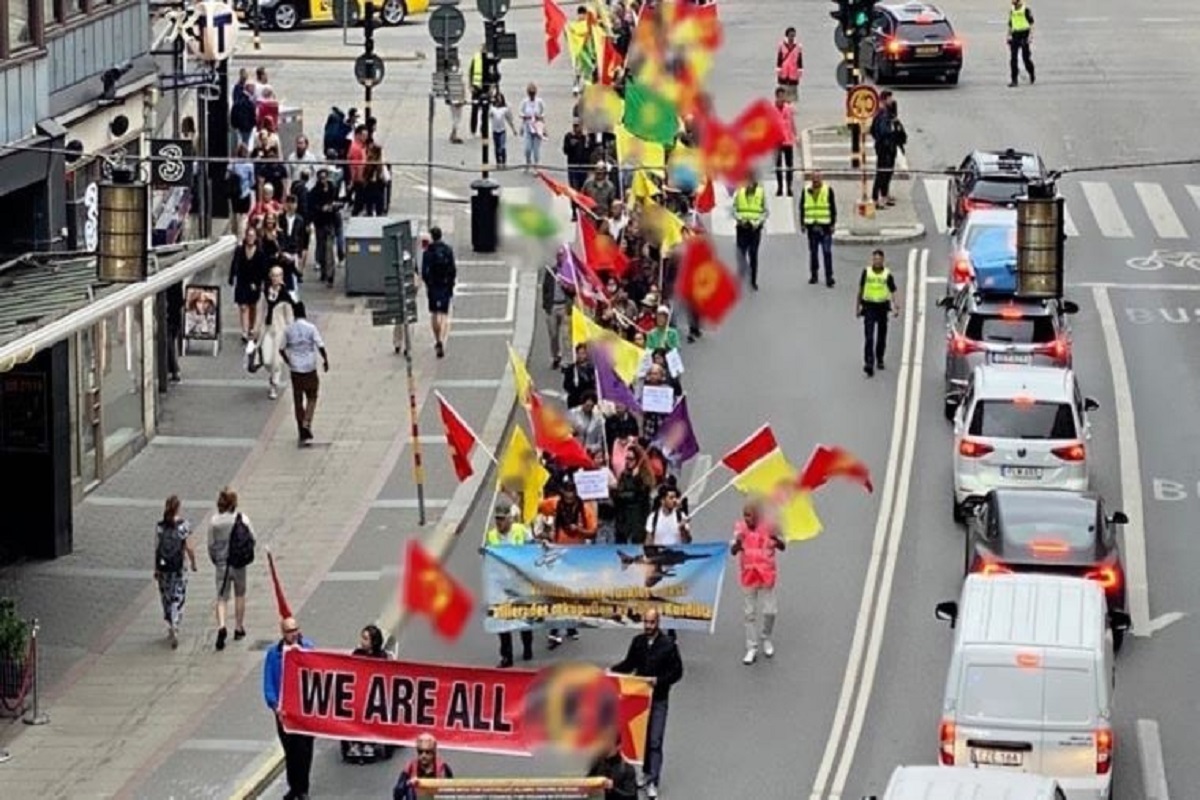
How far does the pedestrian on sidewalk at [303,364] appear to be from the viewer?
36.7m

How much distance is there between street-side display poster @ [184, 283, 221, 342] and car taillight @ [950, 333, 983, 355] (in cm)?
911

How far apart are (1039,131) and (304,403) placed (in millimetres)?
21097

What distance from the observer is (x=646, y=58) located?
4750 cm

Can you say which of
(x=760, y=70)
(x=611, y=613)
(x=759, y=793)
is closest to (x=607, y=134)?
(x=760, y=70)

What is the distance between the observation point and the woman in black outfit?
39.8 metres

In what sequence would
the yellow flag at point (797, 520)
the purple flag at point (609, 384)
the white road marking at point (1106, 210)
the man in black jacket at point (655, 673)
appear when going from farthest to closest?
the white road marking at point (1106, 210) → the purple flag at point (609, 384) → the yellow flag at point (797, 520) → the man in black jacket at point (655, 673)

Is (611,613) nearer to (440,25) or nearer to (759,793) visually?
(759,793)

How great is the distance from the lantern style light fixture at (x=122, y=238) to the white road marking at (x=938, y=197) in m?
20.7

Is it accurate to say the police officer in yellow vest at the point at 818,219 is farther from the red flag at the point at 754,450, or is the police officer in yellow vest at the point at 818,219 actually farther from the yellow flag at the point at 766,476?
the yellow flag at the point at 766,476

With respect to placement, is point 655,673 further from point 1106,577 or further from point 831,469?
point 831,469

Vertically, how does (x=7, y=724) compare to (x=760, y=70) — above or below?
below

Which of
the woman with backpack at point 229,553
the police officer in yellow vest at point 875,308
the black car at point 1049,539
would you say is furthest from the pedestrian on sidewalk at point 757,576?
the police officer in yellow vest at point 875,308

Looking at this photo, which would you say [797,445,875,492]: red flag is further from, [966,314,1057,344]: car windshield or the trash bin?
the trash bin

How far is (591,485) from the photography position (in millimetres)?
31094
